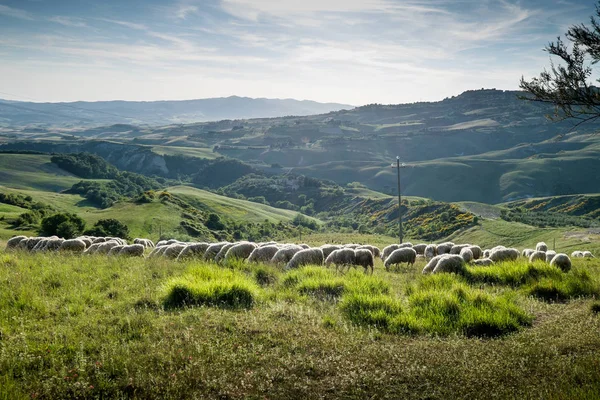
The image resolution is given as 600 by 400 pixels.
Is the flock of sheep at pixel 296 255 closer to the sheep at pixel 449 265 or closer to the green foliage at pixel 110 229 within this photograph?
the sheep at pixel 449 265

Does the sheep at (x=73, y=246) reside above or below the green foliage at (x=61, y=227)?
above

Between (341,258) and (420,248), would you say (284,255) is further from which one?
(420,248)

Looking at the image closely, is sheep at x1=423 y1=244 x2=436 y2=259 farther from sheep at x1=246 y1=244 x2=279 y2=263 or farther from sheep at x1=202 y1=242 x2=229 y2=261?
sheep at x1=202 y1=242 x2=229 y2=261

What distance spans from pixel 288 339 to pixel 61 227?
52.3 meters

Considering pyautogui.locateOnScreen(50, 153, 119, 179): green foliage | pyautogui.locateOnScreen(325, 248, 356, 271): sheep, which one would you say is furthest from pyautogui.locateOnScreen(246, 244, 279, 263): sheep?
pyautogui.locateOnScreen(50, 153, 119, 179): green foliage

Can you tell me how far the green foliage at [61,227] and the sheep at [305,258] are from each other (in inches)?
1667

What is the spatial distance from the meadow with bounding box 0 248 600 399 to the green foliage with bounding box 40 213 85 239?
44.9m

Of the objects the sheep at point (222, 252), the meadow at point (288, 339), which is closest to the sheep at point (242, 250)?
the sheep at point (222, 252)

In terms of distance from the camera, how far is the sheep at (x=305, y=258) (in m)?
16.7

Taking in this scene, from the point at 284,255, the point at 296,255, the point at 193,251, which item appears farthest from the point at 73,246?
the point at 296,255

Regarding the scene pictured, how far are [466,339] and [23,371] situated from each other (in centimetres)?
743

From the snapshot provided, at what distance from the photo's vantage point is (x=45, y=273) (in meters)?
12.1

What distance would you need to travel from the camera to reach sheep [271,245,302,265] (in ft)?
58.0

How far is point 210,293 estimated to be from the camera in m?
9.61
